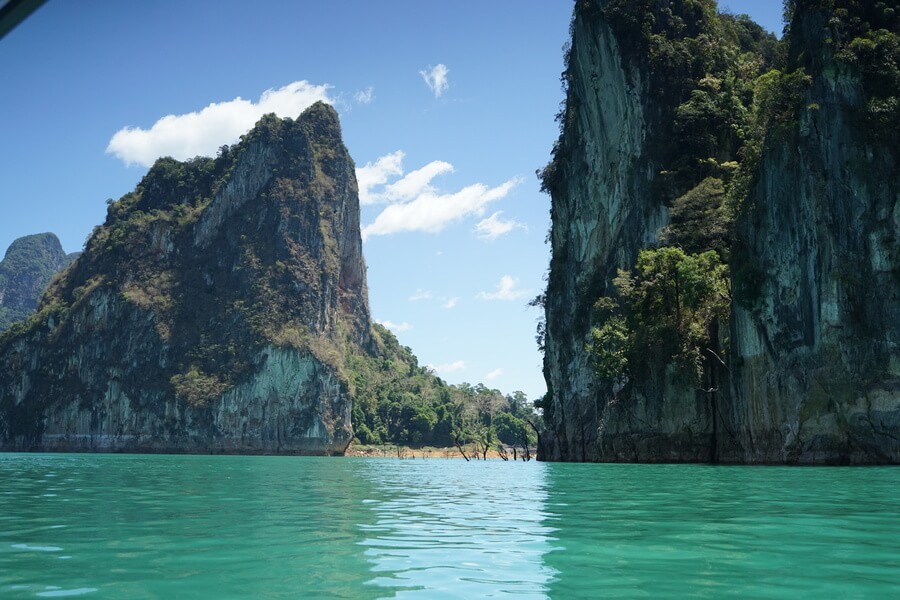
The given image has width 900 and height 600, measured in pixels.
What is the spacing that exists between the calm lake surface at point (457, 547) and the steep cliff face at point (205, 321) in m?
130

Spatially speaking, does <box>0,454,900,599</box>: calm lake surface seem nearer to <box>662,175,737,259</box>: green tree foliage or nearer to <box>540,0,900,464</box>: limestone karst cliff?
<box>540,0,900,464</box>: limestone karst cliff

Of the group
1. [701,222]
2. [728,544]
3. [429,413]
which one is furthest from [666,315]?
[429,413]

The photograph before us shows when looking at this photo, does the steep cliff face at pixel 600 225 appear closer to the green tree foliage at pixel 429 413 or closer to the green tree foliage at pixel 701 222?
the green tree foliage at pixel 701 222

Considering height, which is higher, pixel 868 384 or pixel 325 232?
pixel 325 232

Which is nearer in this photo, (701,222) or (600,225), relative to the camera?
(701,222)

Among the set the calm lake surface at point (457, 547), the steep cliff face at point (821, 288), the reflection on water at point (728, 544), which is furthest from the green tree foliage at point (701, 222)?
the calm lake surface at point (457, 547)

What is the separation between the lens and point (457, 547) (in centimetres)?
1086

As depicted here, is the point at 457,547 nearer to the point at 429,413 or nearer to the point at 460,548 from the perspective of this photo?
the point at 460,548

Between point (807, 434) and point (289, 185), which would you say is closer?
point (807, 434)

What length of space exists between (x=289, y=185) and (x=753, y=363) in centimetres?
14026

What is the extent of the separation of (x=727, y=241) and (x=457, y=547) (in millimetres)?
47857

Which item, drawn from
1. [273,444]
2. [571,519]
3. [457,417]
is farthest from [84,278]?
[571,519]

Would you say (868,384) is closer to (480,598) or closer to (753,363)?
(753,363)

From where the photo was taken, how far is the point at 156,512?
15984 millimetres
